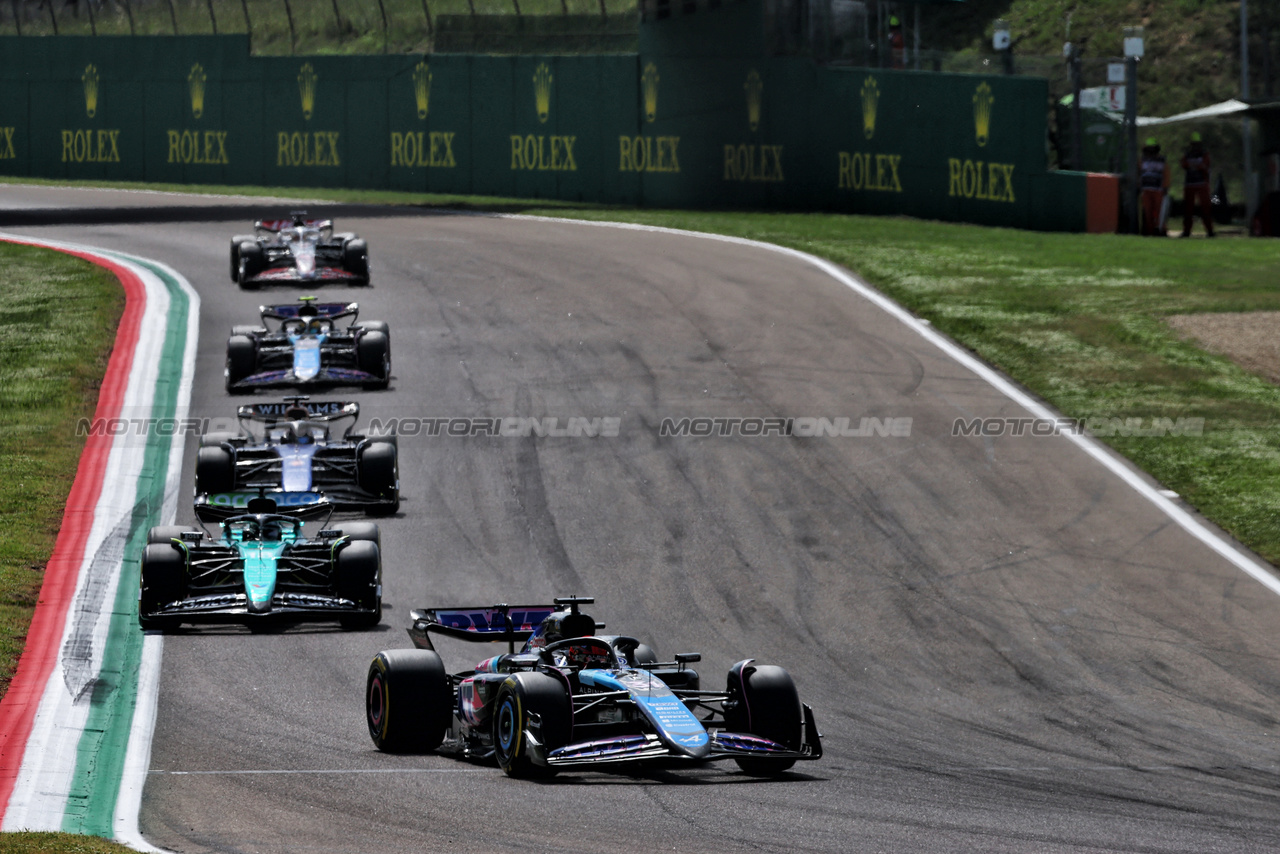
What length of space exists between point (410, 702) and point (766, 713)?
2125 millimetres

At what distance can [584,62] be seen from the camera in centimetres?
3809

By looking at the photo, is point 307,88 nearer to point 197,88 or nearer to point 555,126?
point 197,88

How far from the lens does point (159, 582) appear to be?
1203 centimetres

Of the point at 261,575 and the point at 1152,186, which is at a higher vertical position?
the point at 1152,186

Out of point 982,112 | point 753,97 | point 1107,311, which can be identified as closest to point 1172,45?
point 753,97

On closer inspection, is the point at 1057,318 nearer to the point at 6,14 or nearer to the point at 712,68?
the point at 712,68

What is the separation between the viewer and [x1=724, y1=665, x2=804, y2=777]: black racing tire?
9289 mm

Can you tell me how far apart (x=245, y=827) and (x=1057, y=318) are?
17.5m

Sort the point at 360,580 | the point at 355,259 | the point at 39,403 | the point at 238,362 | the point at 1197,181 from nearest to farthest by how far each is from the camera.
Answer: the point at 360,580
the point at 39,403
the point at 238,362
the point at 355,259
the point at 1197,181

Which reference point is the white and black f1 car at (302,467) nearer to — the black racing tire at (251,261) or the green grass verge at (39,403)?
the green grass verge at (39,403)

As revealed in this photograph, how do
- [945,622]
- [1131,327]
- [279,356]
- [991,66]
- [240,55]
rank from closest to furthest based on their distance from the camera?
[945,622], [279,356], [1131,327], [991,66], [240,55]

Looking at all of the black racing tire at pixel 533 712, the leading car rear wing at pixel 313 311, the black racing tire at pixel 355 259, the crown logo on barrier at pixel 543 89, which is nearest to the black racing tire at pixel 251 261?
the black racing tire at pixel 355 259

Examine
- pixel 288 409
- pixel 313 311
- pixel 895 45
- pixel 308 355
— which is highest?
pixel 895 45

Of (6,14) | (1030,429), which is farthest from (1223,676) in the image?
(6,14)
